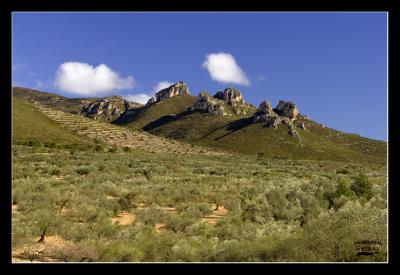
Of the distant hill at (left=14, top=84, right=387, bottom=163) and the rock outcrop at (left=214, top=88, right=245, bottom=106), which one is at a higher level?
the rock outcrop at (left=214, top=88, right=245, bottom=106)

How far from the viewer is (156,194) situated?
20469mm

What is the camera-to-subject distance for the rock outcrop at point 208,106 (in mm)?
155375

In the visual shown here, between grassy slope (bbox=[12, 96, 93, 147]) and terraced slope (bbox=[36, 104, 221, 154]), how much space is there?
2.28 metres

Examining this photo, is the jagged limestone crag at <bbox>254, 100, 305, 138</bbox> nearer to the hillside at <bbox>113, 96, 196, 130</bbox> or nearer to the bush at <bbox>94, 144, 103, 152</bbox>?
the hillside at <bbox>113, 96, 196, 130</bbox>

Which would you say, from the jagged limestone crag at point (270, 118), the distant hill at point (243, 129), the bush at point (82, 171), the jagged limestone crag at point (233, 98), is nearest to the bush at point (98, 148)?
the bush at point (82, 171)

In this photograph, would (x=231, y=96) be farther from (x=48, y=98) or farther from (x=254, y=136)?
(x=48, y=98)

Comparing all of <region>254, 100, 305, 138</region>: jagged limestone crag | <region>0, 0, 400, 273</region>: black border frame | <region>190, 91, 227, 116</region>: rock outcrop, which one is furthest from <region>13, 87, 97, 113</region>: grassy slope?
<region>0, 0, 400, 273</region>: black border frame

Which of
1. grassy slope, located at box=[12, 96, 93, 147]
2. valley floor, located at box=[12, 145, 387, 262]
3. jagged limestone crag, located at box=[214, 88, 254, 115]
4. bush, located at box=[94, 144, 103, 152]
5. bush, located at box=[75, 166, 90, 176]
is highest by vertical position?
jagged limestone crag, located at box=[214, 88, 254, 115]

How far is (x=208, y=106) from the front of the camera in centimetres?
15750

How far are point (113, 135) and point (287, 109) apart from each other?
113 meters

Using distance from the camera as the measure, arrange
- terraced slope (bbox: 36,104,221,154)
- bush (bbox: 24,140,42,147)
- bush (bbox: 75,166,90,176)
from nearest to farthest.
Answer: bush (bbox: 75,166,90,176) → bush (bbox: 24,140,42,147) → terraced slope (bbox: 36,104,221,154)

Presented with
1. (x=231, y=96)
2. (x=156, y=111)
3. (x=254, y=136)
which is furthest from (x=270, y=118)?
(x=156, y=111)

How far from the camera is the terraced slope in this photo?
61.6 metres
